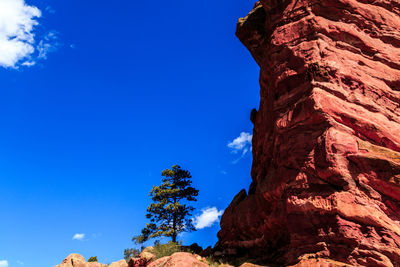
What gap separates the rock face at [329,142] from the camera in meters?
12.3

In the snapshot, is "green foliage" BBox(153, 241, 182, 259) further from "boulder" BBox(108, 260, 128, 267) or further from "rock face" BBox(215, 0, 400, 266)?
"boulder" BBox(108, 260, 128, 267)

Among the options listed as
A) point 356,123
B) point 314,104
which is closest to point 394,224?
point 356,123

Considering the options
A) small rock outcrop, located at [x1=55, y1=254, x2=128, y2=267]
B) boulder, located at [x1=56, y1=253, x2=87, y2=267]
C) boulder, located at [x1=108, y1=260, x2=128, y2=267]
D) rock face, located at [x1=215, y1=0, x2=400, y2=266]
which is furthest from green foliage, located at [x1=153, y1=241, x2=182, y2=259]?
boulder, located at [x1=56, y1=253, x2=87, y2=267]

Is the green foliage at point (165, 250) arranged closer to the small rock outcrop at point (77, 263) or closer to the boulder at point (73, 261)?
the small rock outcrop at point (77, 263)

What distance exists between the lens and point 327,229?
41.3 ft

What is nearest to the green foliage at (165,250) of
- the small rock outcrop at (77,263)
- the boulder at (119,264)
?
the boulder at (119,264)

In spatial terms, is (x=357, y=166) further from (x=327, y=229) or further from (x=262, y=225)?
(x=262, y=225)

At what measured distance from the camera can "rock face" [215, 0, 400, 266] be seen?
12297 mm

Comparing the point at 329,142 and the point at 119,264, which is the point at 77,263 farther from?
the point at 329,142

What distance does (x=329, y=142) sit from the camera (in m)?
13.6

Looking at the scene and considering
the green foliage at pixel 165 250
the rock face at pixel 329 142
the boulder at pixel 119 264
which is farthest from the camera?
the boulder at pixel 119 264

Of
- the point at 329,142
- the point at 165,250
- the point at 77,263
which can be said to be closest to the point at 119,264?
the point at 77,263

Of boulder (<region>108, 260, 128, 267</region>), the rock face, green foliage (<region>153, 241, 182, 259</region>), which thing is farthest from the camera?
boulder (<region>108, 260, 128, 267</region>)

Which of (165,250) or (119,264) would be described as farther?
(119,264)
